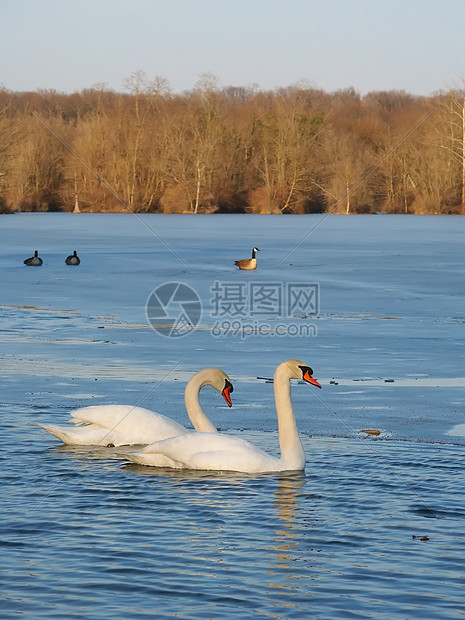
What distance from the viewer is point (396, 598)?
5344mm

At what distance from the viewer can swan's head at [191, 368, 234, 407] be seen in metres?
8.78

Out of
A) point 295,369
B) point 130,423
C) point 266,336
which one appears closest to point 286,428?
point 295,369

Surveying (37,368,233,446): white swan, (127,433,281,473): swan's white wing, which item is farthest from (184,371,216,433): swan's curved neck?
(127,433,281,473): swan's white wing

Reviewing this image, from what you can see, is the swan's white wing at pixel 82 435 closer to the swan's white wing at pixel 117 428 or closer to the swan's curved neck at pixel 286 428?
the swan's white wing at pixel 117 428

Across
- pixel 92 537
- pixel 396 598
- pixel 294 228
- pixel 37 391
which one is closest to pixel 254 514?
pixel 92 537

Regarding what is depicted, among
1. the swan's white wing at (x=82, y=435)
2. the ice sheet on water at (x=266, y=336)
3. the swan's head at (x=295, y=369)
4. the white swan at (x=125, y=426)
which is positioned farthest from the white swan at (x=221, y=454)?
the ice sheet on water at (x=266, y=336)

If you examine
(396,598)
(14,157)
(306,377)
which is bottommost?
(396,598)

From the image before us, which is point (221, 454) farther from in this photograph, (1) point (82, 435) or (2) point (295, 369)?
(1) point (82, 435)

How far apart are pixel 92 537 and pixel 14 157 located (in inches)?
2814

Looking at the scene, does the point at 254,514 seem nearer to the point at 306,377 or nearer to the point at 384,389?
the point at 306,377

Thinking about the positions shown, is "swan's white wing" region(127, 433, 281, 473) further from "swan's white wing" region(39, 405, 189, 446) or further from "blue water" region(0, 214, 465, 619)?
"swan's white wing" region(39, 405, 189, 446)

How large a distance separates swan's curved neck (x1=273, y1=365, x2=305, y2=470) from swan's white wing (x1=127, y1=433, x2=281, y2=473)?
11 cm

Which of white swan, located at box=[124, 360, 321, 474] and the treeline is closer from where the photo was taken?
white swan, located at box=[124, 360, 321, 474]

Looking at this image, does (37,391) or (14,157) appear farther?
(14,157)
